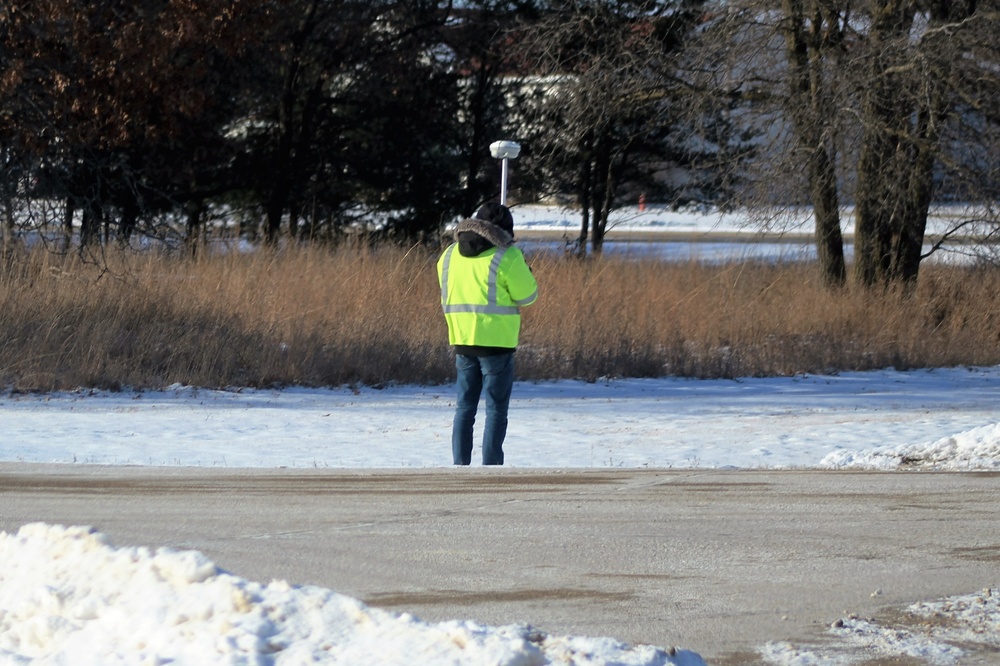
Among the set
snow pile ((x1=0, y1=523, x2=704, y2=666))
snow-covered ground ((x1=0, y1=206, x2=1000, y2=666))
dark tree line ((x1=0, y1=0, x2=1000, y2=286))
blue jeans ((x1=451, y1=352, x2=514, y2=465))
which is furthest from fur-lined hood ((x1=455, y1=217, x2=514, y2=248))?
dark tree line ((x1=0, y1=0, x2=1000, y2=286))

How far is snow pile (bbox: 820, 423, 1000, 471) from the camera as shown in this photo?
8.20 metres

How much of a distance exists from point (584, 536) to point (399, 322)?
345 inches

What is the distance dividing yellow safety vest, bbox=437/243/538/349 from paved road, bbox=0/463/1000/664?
0.94m

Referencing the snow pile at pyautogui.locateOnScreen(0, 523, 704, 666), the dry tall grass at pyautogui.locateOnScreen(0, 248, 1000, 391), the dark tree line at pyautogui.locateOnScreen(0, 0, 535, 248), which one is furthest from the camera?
the dark tree line at pyautogui.locateOnScreen(0, 0, 535, 248)

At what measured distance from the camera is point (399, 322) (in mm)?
14578

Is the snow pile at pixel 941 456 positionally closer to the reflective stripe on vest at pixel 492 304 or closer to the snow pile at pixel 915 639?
the reflective stripe on vest at pixel 492 304

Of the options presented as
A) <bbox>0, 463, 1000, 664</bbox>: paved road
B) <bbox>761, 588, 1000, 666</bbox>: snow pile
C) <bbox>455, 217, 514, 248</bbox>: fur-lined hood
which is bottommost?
<bbox>761, 588, 1000, 666</bbox>: snow pile

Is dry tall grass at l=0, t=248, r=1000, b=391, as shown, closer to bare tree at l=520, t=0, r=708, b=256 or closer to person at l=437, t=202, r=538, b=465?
bare tree at l=520, t=0, r=708, b=256

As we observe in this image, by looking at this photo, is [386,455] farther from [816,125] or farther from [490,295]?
[816,125]

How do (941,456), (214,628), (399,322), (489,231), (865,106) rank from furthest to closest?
(865,106), (399,322), (941,456), (489,231), (214,628)

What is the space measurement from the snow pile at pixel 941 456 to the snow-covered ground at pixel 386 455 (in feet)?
0.06

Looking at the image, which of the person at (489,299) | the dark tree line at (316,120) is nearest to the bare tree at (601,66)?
the dark tree line at (316,120)

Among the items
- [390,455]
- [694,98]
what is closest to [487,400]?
[390,455]

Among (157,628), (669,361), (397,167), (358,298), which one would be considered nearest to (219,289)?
(358,298)
